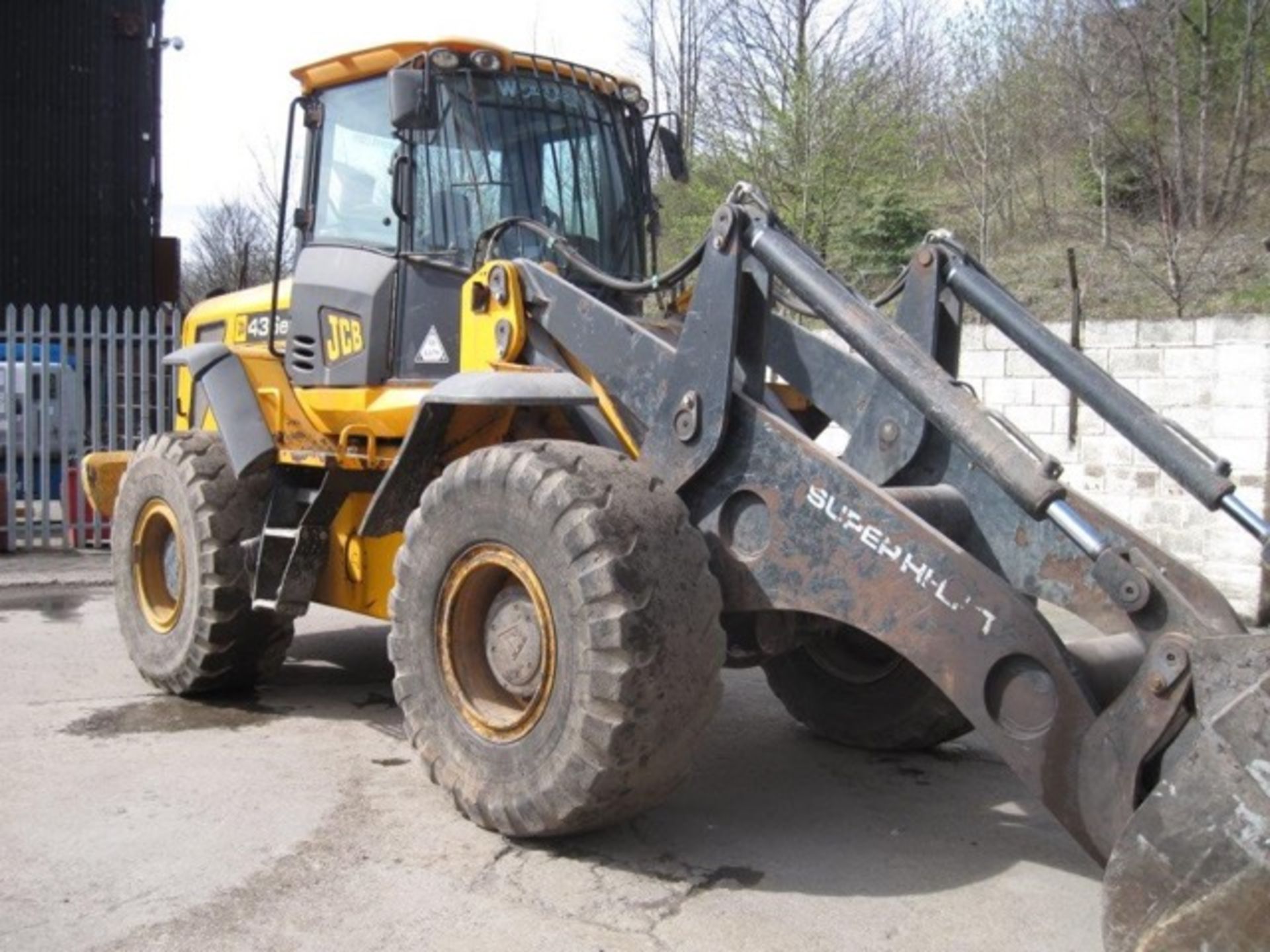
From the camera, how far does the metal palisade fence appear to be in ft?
41.4

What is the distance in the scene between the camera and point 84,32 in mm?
20406

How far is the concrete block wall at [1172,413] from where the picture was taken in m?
9.05

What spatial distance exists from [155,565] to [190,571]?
2.39ft

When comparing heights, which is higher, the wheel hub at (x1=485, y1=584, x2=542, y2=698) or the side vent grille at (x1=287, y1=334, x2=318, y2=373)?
the side vent grille at (x1=287, y1=334, x2=318, y2=373)

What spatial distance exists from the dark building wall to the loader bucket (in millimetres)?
19669

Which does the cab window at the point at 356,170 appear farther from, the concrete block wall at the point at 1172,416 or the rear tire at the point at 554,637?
the concrete block wall at the point at 1172,416

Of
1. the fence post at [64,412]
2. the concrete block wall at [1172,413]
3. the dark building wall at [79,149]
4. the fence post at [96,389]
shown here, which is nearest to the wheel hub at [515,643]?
the concrete block wall at [1172,413]

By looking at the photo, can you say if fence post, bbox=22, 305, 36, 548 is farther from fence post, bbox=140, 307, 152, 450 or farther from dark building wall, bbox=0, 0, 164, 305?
dark building wall, bbox=0, 0, 164, 305

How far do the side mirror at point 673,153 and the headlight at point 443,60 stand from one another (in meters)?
1.19

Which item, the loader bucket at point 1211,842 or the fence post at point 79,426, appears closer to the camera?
the loader bucket at point 1211,842

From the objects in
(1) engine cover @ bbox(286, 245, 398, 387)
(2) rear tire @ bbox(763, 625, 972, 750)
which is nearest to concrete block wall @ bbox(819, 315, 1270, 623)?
(2) rear tire @ bbox(763, 625, 972, 750)

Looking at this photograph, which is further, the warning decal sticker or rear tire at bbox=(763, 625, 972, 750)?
the warning decal sticker

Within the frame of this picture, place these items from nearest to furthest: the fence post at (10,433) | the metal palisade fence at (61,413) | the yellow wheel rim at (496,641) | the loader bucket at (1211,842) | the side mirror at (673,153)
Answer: the loader bucket at (1211,842) < the yellow wheel rim at (496,641) < the side mirror at (673,153) < the fence post at (10,433) < the metal palisade fence at (61,413)

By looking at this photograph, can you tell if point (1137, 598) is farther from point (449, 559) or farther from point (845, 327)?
point (449, 559)
